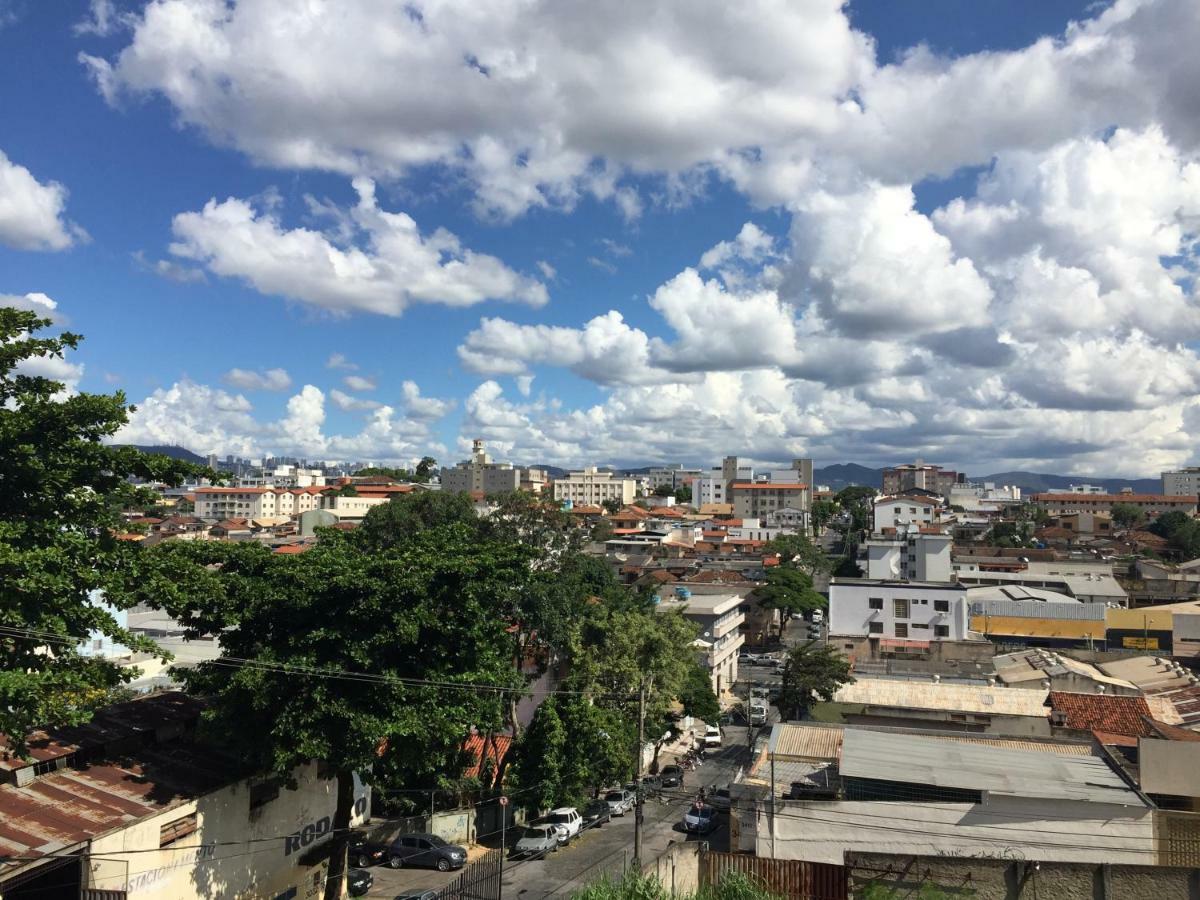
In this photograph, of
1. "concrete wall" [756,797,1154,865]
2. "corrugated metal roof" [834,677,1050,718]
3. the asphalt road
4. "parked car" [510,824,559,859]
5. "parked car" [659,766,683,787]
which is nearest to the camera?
"concrete wall" [756,797,1154,865]

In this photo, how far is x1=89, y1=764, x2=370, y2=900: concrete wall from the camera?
1303 centimetres

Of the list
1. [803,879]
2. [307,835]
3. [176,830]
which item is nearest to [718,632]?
[307,835]

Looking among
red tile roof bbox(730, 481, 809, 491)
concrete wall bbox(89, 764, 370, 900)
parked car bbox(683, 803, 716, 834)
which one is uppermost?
red tile roof bbox(730, 481, 809, 491)

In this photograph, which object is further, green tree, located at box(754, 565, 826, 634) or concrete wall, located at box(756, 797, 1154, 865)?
green tree, located at box(754, 565, 826, 634)

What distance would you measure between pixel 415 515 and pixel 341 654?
2559 cm

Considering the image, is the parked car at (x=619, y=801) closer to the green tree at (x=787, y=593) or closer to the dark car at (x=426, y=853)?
the dark car at (x=426, y=853)

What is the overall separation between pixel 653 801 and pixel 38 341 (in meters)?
20.8

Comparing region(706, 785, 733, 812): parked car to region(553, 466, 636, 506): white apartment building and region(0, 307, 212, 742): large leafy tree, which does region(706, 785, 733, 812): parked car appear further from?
region(553, 466, 636, 506): white apartment building

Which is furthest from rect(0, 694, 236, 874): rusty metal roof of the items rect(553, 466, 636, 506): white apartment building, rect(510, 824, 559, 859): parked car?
rect(553, 466, 636, 506): white apartment building

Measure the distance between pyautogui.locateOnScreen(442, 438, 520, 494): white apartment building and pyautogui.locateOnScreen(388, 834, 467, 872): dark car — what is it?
116 m

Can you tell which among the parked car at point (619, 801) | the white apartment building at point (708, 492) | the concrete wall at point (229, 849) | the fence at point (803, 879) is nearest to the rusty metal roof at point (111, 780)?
the concrete wall at point (229, 849)

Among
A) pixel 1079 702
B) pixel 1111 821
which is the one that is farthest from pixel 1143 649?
pixel 1111 821

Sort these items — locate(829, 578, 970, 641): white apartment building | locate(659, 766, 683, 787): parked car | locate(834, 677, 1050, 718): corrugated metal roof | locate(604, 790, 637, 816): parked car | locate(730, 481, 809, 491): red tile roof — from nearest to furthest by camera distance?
locate(834, 677, 1050, 718): corrugated metal roof
locate(604, 790, 637, 816): parked car
locate(659, 766, 683, 787): parked car
locate(829, 578, 970, 641): white apartment building
locate(730, 481, 809, 491): red tile roof

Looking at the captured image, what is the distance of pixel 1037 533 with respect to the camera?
9725 cm
